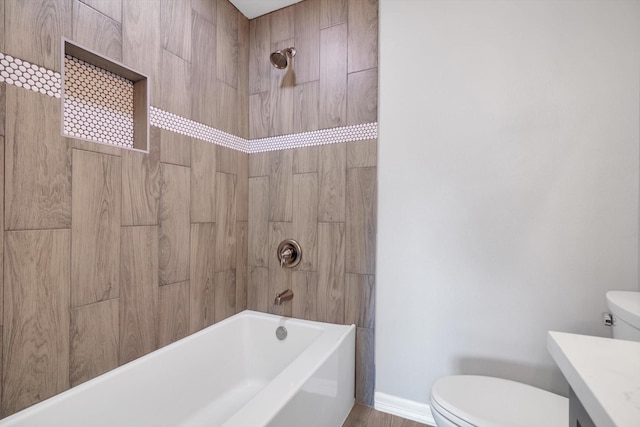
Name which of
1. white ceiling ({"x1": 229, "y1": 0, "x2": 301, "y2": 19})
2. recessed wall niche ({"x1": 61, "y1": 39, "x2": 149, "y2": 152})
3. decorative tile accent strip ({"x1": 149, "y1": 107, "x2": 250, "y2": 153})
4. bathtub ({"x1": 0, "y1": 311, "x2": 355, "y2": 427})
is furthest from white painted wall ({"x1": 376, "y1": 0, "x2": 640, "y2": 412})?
recessed wall niche ({"x1": 61, "y1": 39, "x2": 149, "y2": 152})

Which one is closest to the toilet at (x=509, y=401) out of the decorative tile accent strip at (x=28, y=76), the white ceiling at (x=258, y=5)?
the decorative tile accent strip at (x=28, y=76)

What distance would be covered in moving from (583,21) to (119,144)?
2.24 meters

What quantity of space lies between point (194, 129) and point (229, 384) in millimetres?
1570

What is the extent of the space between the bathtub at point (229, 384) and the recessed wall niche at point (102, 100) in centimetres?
106

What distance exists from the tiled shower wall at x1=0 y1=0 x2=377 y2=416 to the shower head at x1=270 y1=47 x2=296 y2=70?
7 centimetres

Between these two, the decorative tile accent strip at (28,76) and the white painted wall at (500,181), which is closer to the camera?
the decorative tile accent strip at (28,76)

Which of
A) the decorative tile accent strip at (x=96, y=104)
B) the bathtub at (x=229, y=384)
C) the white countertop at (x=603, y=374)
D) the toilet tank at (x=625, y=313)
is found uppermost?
the decorative tile accent strip at (x=96, y=104)

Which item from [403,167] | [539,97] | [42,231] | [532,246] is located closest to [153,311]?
[42,231]

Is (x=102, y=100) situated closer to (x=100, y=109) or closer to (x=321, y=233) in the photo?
(x=100, y=109)

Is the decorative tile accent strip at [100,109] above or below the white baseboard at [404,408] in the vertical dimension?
above

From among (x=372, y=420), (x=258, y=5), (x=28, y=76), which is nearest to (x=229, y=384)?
(x=372, y=420)

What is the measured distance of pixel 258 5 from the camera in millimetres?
1960

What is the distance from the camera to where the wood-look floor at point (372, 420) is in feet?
5.15

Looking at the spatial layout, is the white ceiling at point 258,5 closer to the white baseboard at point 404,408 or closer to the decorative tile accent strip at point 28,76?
the decorative tile accent strip at point 28,76
